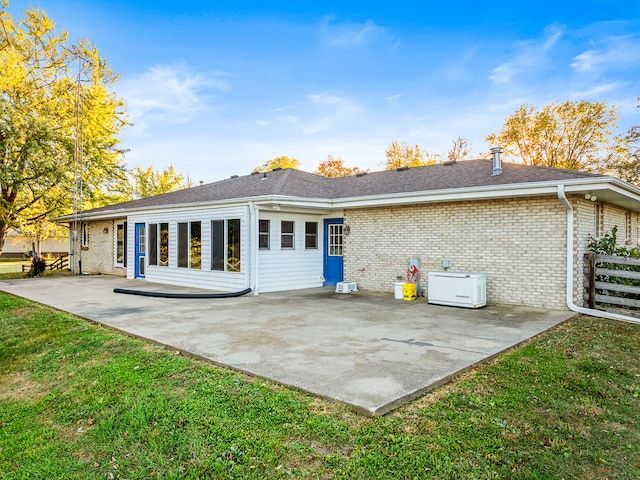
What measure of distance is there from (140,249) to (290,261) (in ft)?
20.9

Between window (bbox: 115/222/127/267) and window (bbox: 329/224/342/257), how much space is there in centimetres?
891

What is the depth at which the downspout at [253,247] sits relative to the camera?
1065 cm

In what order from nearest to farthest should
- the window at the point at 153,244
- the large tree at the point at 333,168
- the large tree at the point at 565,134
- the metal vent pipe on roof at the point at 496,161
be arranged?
the metal vent pipe on roof at the point at 496,161
the window at the point at 153,244
the large tree at the point at 565,134
the large tree at the point at 333,168

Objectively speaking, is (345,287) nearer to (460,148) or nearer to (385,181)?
(385,181)

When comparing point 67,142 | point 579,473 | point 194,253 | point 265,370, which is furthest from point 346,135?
point 579,473

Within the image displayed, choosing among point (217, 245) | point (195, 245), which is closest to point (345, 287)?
point (217, 245)

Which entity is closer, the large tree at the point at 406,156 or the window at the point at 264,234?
the window at the point at 264,234

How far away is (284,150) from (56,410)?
32.2 metres

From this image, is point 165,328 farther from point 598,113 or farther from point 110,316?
point 598,113

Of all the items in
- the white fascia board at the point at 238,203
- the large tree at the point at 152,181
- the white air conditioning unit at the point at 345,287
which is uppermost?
the large tree at the point at 152,181

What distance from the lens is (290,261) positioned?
464 inches

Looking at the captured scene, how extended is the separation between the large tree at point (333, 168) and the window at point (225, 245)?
76.9 ft

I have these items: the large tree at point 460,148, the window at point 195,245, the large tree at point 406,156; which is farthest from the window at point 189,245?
the large tree at point 460,148

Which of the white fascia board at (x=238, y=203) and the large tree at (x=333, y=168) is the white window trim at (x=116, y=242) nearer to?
the white fascia board at (x=238, y=203)
